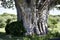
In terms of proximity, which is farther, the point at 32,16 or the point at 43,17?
the point at 43,17

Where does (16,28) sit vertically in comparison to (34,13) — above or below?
below

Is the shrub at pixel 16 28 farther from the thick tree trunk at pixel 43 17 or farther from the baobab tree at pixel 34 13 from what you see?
the thick tree trunk at pixel 43 17

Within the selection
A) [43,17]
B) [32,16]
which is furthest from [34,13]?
[43,17]

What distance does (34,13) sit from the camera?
15.4 meters

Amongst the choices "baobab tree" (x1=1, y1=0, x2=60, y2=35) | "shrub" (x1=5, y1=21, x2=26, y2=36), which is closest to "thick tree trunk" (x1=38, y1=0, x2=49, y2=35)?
"baobab tree" (x1=1, y1=0, x2=60, y2=35)

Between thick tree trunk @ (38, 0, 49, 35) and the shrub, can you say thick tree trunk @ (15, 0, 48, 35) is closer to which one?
thick tree trunk @ (38, 0, 49, 35)

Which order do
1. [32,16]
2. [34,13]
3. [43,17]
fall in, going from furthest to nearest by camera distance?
[43,17] → [32,16] → [34,13]

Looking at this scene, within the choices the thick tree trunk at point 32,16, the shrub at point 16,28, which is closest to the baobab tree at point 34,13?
the thick tree trunk at point 32,16

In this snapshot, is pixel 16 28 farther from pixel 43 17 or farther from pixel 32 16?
pixel 43 17

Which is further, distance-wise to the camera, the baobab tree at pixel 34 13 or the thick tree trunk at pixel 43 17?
the thick tree trunk at pixel 43 17

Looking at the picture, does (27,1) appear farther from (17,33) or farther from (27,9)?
(17,33)

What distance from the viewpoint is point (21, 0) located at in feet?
50.9

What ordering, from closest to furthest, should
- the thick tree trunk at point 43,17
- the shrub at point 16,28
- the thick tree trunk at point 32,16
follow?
the thick tree trunk at point 32,16
the thick tree trunk at point 43,17
the shrub at point 16,28

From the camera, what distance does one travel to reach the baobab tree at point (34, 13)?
15477mm
